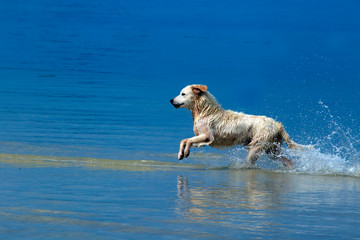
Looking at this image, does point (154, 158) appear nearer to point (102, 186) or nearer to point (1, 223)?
point (102, 186)

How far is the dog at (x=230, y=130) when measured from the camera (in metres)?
13.6

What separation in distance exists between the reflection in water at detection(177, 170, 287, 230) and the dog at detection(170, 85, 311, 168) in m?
1.86

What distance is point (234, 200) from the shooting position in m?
8.88

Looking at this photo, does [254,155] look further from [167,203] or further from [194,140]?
[167,203]

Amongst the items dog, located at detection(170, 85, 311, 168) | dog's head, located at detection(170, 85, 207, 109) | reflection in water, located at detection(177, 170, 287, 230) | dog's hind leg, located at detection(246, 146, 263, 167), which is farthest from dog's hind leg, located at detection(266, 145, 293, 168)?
reflection in water, located at detection(177, 170, 287, 230)

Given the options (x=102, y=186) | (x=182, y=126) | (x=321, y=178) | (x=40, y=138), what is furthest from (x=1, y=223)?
(x=182, y=126)

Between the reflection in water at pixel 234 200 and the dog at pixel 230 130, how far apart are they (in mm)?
1860

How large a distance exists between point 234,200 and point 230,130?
4875 mm

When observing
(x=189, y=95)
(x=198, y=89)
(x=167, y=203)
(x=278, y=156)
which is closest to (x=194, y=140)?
(x=189, y=95)

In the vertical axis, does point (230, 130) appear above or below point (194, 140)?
above

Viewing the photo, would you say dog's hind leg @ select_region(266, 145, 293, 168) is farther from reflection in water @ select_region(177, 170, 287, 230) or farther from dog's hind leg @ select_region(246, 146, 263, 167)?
reflection in water @ select_region(177, 170, 287, 230)

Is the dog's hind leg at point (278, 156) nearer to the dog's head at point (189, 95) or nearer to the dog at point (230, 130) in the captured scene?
the dog at point (230, 130)

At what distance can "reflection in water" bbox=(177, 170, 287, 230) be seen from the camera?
298 inches

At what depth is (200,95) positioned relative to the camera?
14156 mm
